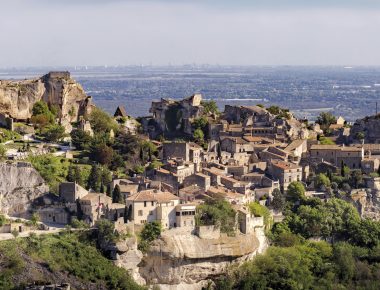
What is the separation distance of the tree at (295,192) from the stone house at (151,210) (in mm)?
9440

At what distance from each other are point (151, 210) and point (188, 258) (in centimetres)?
253

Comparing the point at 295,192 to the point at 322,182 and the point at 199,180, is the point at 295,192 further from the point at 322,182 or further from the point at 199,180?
the point at 199,180

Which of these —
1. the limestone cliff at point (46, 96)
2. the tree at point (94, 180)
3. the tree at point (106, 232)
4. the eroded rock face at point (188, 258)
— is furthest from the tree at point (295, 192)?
the limestone cliff at point (46, 96)

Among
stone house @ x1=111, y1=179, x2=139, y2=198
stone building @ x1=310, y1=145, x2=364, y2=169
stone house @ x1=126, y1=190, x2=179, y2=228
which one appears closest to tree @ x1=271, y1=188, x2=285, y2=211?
stone building @ x1=310, y1=145, x2=364, y2=169

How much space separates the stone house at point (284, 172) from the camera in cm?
5012

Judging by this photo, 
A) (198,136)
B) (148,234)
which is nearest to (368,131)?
(198,136)

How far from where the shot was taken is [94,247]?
130 feet

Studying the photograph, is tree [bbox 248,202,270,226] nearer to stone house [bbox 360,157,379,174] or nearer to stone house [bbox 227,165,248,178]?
stone house [bbox 227,165,248,178]

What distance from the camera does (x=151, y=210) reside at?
41.1 metres

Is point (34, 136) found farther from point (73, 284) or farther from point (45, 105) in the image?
point (73, 284)

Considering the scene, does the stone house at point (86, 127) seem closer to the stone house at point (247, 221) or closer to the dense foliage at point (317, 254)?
the dense foliage at point (317, 254)

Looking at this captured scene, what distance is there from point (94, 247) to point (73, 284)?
2.60m

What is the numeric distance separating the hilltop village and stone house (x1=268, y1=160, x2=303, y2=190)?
0.09 m

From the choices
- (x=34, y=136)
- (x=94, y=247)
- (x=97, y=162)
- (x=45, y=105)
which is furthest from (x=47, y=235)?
(x=45, y=105)
